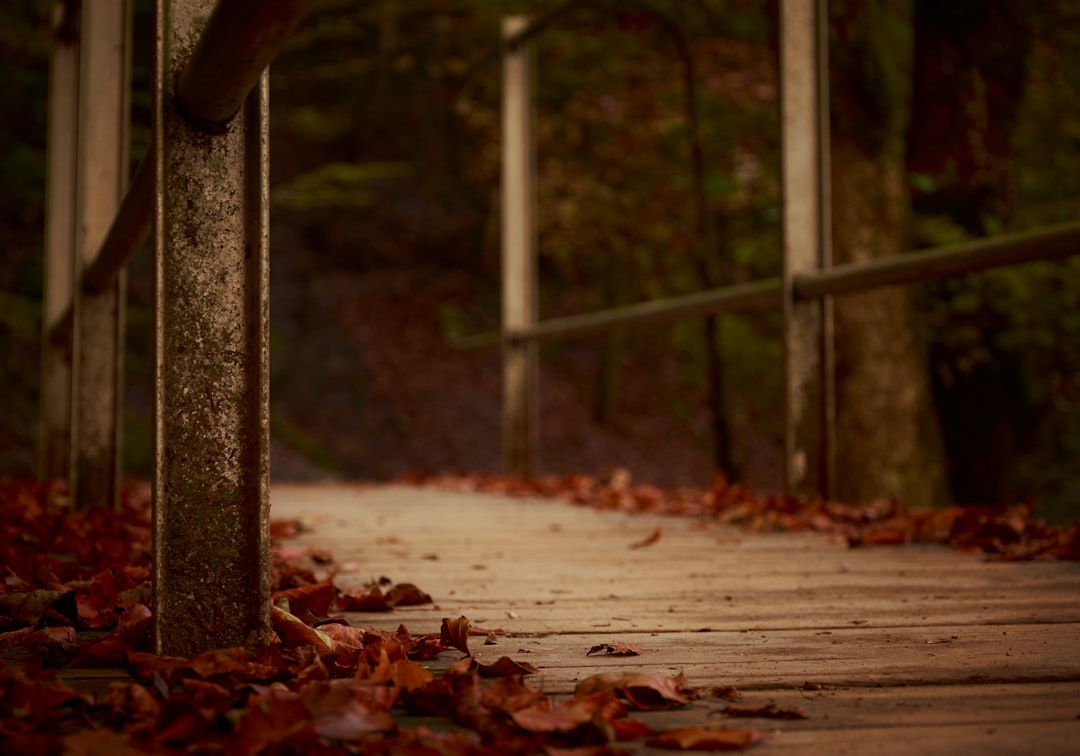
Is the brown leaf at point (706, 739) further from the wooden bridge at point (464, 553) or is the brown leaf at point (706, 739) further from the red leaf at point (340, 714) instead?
the red leaf at point (340, 714)

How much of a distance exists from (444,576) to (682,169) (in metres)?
7.84

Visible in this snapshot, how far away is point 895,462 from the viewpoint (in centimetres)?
534

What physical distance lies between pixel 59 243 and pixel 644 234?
594cm

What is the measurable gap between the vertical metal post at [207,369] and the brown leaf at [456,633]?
0.24 m

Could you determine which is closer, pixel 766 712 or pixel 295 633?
pixel 766 712

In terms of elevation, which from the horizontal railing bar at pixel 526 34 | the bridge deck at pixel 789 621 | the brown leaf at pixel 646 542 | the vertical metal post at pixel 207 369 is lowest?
the bridge deck at pixel 789 621

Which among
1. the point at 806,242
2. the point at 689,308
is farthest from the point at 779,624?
the point at 689,308

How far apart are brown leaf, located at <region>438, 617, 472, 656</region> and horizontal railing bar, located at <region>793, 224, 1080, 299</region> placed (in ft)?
5.81

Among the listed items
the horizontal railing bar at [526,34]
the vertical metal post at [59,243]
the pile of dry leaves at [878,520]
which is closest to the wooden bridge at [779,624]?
the pile of dry leaves at [878,520]

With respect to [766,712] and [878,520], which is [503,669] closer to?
[766,712]

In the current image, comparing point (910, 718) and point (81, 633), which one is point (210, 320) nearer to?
point (81, 633)

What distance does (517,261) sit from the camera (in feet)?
19.1

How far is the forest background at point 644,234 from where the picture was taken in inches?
232

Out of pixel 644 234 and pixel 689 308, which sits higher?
pixel 644 234
